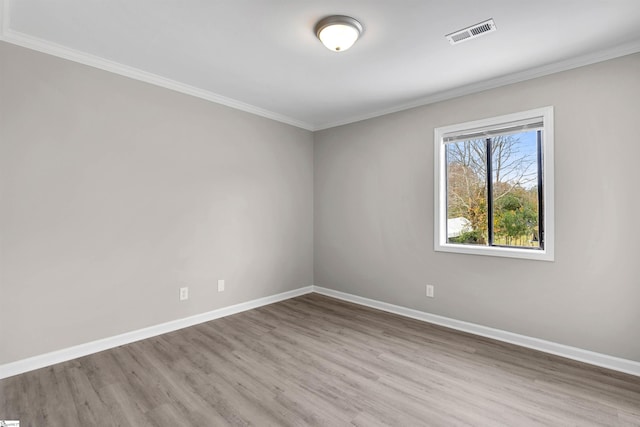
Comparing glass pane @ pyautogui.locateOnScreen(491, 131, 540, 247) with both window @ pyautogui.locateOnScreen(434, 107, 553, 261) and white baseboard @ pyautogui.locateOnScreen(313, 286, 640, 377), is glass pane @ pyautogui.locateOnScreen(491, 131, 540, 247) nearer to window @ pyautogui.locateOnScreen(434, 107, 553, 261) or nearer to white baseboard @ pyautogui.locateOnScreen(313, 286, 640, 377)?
window @ pyautogui.locateOnScreen(434, 107, 553, 261)

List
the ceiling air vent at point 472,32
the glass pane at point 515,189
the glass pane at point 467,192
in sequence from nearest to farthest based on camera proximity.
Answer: the ceiling air vent at point 472,32
the glass pane at point 515,189
the glass pane at point 467,192

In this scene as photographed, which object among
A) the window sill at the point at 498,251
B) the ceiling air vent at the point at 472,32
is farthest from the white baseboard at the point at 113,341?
the ceiling air vent at the point at 472,32

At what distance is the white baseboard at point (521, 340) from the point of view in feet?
8.17

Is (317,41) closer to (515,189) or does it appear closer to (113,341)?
(515,189)

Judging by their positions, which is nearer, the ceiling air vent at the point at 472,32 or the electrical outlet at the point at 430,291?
the ceiling air vent at the point at 472,32

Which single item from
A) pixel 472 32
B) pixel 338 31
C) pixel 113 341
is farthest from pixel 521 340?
pixel 113 341

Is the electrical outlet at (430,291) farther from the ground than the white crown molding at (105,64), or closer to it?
closer to it

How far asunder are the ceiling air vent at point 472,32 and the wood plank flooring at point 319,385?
2.62 metres

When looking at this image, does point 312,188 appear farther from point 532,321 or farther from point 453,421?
point 453,421

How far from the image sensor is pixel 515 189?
3.15m

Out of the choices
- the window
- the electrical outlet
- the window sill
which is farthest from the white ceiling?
the electrical outlet

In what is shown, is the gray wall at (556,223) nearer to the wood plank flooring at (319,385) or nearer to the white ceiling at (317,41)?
the white ceiling at (317,41)

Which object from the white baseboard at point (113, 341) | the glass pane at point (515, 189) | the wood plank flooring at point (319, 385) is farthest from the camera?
the glass pane at point (515, 189)

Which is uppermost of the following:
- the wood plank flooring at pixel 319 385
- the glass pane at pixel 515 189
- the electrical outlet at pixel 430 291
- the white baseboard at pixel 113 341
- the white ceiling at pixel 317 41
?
the white ceiling at pixel 317 41
